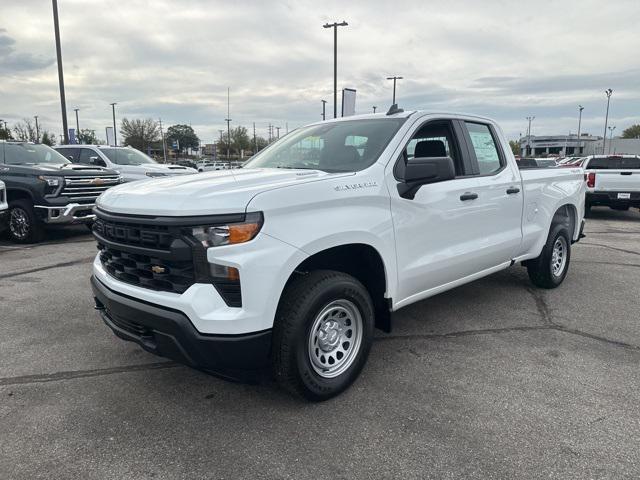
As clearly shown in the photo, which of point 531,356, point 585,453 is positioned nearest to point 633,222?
point 531,356

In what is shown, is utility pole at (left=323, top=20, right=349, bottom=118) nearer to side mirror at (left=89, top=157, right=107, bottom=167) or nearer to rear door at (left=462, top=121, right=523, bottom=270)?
side mirror at (left=89, top=157, right=107, bottom=167)

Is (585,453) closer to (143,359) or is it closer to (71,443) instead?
(71,443)

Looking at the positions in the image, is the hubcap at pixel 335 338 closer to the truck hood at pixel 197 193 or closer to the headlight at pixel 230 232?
the headlight at pixel 230 232

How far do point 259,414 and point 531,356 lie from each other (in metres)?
2.24

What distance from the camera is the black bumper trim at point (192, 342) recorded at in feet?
8.69

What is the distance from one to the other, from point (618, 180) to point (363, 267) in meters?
11.7

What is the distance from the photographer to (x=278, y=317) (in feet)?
9.37

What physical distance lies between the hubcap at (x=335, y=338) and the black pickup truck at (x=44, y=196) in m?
6.91

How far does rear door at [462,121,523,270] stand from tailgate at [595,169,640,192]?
9303 millimetres

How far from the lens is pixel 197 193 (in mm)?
2779

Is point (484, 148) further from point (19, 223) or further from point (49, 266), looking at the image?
point (19, 223)

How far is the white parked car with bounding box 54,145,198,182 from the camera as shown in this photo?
12406mm

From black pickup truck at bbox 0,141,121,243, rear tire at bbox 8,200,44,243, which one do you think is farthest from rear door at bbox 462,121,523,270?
rear tire at bbox 8,200,44,243

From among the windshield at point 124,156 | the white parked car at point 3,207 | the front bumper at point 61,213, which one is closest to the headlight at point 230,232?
the front bumper at point 61,213
